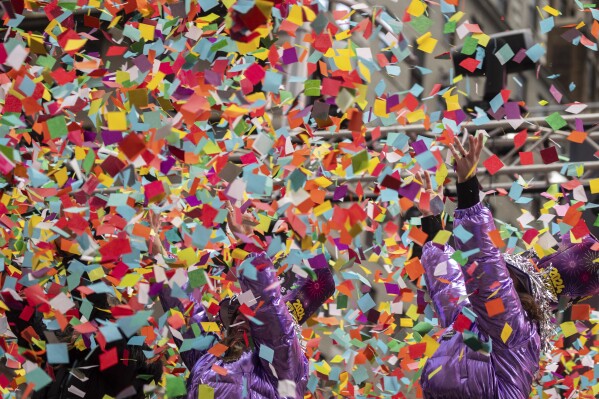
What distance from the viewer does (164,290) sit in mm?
3562

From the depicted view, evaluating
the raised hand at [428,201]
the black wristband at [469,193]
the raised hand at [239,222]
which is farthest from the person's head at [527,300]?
the raised hand at [239,222]

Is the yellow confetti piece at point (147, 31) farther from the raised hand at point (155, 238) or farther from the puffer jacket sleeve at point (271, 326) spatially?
the puffer jacket sleeve at point (271, 326)

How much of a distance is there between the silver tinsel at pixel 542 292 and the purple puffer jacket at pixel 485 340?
0.19 feet

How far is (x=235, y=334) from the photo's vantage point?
335cm

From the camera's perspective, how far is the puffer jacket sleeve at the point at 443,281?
3.36m

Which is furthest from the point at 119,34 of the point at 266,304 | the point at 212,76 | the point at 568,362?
the point at 568,362

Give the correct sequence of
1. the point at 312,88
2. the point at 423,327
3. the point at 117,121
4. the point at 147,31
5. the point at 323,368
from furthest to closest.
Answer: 1. the point at 323,368
2. the point at 423,327
3. the point at 147,31
4. the point at 312,88
5. the point at 117,121

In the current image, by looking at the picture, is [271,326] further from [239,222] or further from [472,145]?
[472,145]

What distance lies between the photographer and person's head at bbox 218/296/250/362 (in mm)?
3336

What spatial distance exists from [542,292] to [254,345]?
99 cm

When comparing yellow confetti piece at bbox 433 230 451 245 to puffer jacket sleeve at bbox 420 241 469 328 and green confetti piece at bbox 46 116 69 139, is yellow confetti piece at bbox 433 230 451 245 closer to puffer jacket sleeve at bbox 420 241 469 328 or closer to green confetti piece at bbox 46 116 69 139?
puffer jacket sleeve at bbox 420 241 469 328

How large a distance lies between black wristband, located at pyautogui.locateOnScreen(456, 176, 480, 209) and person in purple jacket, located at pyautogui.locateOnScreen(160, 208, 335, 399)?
662 millimetres

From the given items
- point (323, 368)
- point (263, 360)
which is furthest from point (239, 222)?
point (323, 368)

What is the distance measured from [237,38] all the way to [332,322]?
2165 millimetres
